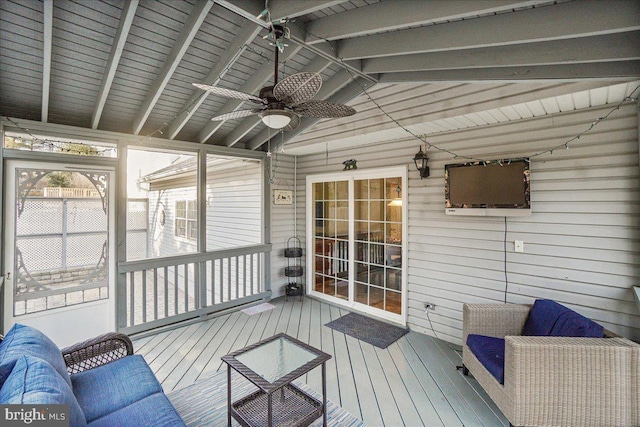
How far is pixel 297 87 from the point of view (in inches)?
78.2

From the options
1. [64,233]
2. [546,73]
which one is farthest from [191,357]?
[546,73]

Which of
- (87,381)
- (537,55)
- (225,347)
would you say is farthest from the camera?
(225,347)

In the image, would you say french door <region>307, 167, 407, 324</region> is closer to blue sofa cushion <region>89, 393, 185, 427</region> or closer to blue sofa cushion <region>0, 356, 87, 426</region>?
blue sofa cushion <region>89, 393, 185, 427</region>

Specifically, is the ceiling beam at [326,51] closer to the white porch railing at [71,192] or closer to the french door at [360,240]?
the french door at [360,240]

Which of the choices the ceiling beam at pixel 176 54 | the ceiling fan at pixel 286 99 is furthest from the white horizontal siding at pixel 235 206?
the ceiling fan at pixel 286 99

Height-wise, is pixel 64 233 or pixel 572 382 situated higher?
pixel 64 233

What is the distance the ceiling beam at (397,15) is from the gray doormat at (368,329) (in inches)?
132

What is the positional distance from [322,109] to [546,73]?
5.87 feet

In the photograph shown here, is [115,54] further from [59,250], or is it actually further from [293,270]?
[293,270]

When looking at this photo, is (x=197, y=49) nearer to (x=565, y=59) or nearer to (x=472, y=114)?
(x=472, y=114)

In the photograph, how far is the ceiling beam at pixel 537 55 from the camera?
6.50 ft

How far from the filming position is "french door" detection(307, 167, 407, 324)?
14.3 ft

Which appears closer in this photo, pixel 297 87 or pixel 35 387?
pixel 35 387

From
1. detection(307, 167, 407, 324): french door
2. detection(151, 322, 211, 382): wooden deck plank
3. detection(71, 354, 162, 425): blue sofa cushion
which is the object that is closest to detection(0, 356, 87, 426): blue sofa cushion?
detection(71, 354, 162, 425): blue sofa cushion
